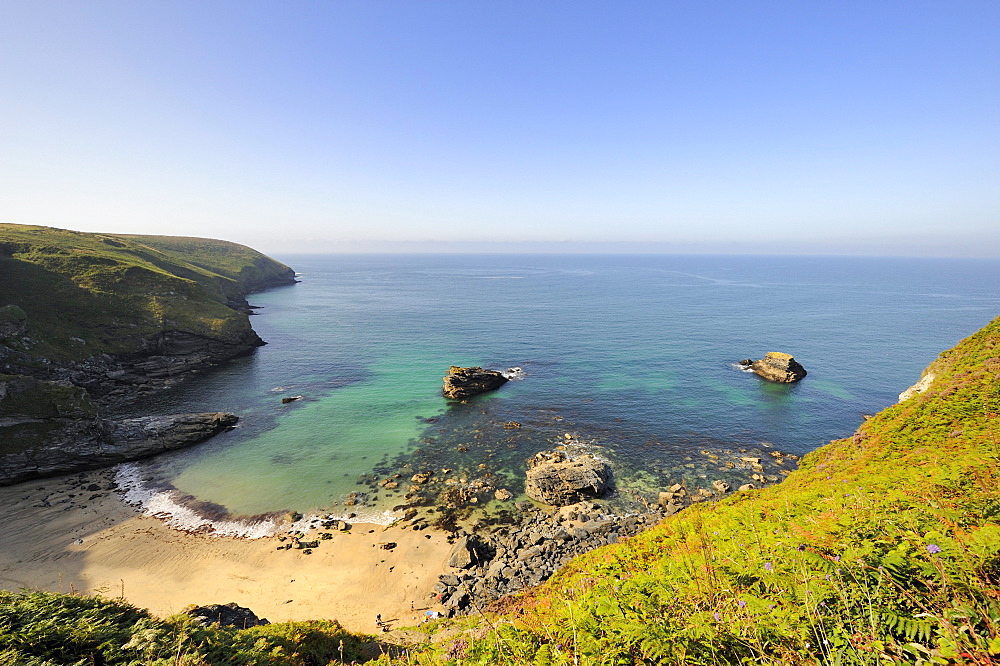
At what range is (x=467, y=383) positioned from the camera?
181ft

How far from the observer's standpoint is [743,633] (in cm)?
518

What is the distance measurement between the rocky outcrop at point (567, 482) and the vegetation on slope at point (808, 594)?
21.0 meters

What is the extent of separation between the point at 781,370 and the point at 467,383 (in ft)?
163

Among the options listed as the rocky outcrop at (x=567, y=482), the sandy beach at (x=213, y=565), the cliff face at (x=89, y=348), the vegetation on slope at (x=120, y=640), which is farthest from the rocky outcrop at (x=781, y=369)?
the cliff face at (x=89, y=348)

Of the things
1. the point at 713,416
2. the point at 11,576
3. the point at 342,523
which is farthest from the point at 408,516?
the point at 713,416

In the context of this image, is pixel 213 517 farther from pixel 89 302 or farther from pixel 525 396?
pixel 89 302

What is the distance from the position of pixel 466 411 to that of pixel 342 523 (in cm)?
2237

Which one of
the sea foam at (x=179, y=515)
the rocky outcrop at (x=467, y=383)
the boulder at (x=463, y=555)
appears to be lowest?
the sea foam at (x=179, y=515)

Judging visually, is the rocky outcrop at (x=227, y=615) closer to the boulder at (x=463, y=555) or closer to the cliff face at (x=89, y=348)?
the boulder at (x=463, y=555)

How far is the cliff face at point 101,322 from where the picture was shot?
49625 mm

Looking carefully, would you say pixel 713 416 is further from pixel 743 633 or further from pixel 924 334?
pixel 924 334

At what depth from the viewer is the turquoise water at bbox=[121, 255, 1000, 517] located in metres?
37.1

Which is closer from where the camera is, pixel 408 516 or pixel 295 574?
pixel 295 574

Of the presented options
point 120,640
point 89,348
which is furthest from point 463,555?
point 89,348
